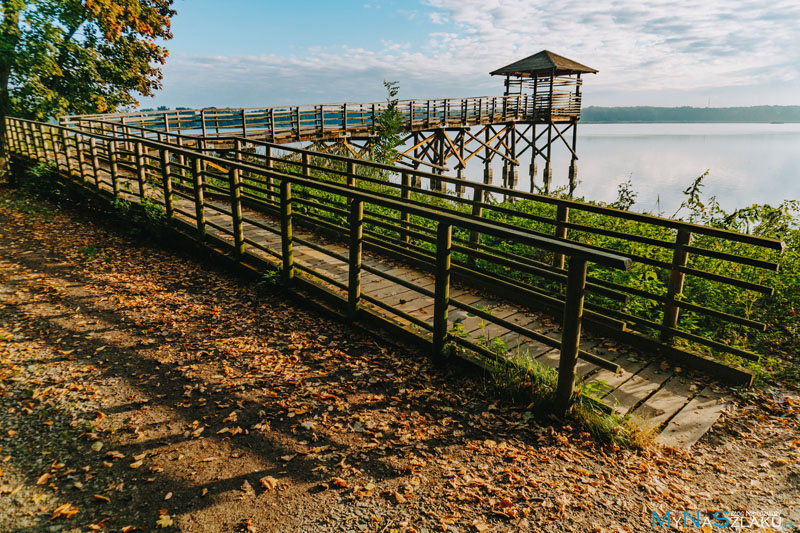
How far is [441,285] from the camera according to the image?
15.8 feet

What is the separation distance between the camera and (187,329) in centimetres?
610

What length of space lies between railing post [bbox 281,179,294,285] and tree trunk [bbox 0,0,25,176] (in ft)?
48.9

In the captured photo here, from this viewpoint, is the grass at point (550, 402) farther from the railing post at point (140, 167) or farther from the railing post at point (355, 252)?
the railing post at point (140, 167)

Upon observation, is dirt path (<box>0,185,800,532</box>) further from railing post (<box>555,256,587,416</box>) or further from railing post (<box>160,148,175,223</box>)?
railing post (<box>160,148,175,223</box>)

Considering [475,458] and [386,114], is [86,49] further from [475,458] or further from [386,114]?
[475,458]

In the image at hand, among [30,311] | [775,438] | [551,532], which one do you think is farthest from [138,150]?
[775,438]

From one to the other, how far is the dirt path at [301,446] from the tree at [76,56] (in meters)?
16.4

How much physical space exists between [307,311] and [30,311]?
135 inches

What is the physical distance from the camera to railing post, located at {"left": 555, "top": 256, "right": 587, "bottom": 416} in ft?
12.7

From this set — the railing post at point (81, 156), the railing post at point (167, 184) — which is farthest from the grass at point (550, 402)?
the railing post at point (81, 156)

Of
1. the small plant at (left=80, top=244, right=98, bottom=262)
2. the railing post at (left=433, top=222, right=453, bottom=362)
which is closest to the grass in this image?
the railing post at (left=433, top=222, right=453, bottom=362)

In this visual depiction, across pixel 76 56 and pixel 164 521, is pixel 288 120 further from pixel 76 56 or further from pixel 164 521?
pixel 164 521

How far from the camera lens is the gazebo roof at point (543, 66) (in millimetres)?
32219

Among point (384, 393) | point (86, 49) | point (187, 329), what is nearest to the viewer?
point (384, 393)
